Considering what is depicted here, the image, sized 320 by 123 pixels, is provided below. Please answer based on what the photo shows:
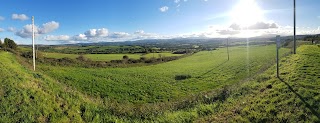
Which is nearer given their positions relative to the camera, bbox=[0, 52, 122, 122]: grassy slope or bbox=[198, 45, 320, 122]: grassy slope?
bbox=[198, 45, 320, 122]: grassy slope

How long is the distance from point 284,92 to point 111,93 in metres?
17.3

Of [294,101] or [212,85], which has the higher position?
[294,101]

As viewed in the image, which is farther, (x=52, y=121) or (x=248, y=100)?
(x=248, y=100)

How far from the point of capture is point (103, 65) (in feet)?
173

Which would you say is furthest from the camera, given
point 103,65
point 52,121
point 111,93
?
point 103,65

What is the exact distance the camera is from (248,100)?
12484 mm

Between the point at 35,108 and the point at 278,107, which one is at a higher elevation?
the point at 278,107

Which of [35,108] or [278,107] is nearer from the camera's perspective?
[278,107]

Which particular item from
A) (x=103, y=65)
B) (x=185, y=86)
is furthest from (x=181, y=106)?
(x=103, y=65)

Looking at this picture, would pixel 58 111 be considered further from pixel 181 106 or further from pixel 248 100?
pixel 248 100

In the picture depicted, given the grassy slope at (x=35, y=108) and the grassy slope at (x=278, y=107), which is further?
the grassy slope at (x=35, y=108)

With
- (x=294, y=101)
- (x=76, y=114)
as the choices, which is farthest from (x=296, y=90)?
(x=76, y=114)

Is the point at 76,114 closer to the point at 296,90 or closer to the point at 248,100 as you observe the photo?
the point at 248,100

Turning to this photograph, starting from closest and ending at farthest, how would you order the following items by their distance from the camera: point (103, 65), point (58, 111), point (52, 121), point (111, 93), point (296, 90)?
point (52, 121) < point (58, 111) < point (296, 90) < point (111, 93) < point (103, 65)
